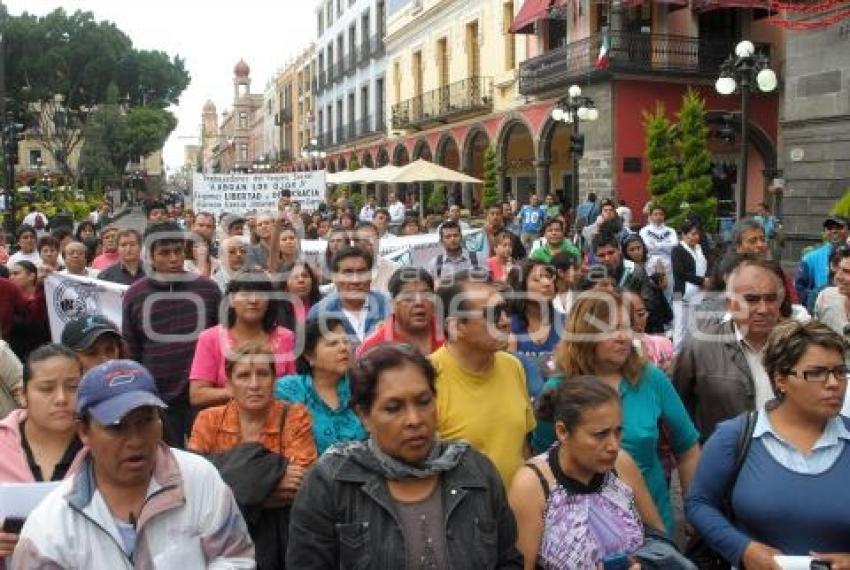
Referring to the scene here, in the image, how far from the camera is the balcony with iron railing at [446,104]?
96.2ft

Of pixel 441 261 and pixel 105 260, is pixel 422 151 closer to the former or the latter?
pixel 441 261

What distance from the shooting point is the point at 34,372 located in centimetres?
325

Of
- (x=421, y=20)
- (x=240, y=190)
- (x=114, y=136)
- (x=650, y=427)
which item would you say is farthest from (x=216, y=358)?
(x=114, y=136)

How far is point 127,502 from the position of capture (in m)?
2.47

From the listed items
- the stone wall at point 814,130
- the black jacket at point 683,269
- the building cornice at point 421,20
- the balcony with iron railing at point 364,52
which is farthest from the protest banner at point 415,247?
the balcony with iron railing at point 364,52

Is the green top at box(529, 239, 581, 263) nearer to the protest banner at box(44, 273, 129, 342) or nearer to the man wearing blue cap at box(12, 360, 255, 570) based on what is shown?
the protest banner at box(44, 273, 129, 342)

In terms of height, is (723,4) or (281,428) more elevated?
(723,4)

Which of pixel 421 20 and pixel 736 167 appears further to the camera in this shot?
pixel 421 20

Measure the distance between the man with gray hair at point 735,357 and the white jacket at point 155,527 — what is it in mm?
2224

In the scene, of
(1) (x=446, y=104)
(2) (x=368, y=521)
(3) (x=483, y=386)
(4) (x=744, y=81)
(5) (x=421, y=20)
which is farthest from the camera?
(5) (x=421, y=20)

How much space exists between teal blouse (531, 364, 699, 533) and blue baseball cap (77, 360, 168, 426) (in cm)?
156

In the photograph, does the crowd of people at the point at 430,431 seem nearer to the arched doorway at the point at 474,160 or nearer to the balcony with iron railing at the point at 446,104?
the balcony with iron railing at the point at 446,104

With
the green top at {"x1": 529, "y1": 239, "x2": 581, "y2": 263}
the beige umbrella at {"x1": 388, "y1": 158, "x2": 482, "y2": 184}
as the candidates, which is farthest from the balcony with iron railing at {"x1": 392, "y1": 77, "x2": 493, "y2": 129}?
the green top at {"x1": 529, "y1": 239, "x2": 581, "y2": 263}

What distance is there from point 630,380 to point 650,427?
8.3 inches
